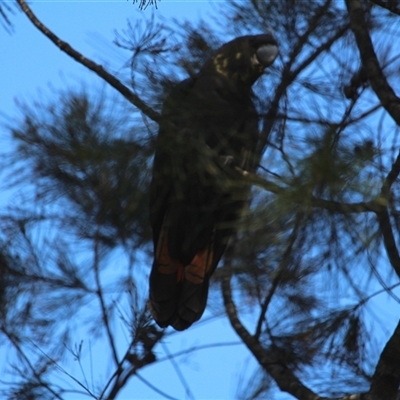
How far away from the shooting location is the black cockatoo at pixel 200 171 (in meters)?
1.86

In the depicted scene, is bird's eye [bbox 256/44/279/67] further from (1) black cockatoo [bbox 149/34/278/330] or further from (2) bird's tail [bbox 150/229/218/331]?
(2) bird's tail [bbox 150/229/218/331]

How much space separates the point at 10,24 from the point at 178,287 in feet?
3.33

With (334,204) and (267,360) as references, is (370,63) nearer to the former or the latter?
(334,204)

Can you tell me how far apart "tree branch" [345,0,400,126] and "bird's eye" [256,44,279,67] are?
0.67 feet

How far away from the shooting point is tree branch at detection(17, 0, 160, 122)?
1.90m

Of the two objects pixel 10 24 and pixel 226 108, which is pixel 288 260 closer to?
pixel 226 108

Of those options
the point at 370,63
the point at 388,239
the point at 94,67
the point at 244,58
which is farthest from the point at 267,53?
the point at 388,239

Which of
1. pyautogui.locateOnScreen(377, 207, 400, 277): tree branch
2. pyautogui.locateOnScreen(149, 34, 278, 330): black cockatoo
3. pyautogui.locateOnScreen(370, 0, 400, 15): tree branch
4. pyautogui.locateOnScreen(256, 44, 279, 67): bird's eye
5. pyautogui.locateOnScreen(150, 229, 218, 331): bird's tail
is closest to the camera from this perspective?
pyautogui.locateOnScreen(377, 207, 400, 277): tree branch

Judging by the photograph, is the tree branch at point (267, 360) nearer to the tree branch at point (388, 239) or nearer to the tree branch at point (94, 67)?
the tree branch at point (388, 239)

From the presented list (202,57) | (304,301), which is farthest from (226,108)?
(304,301)

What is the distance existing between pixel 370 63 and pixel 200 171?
461 mm

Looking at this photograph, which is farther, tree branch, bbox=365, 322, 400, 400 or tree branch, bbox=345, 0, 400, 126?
tree branch, bbox=365, 322, 400, 400

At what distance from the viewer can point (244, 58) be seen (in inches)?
96.3

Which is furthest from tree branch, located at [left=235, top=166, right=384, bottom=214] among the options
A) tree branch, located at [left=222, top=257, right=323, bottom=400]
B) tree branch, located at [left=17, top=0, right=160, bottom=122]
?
tree branch, located at [left=222, top=257, right=323, bottom=400]
